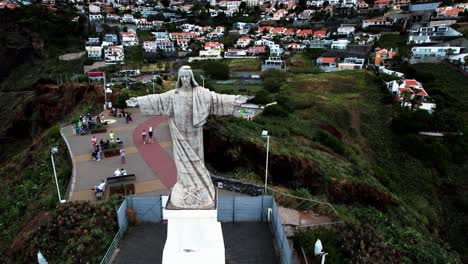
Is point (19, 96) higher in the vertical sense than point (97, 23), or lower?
lower

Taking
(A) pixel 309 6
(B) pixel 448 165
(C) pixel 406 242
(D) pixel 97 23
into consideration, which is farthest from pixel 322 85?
(A) pixel 309 6

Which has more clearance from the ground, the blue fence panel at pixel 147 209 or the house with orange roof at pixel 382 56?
the house with orange roof at pixel 382 56

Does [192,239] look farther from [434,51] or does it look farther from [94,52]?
[94,52]

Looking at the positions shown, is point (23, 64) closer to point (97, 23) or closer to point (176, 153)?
point (97, 23)

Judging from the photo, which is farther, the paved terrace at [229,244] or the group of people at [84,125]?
the group of people at [84,125]

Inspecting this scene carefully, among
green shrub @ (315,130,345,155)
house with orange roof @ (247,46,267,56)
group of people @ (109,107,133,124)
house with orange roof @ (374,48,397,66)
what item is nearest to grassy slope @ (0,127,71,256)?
group of people @ (109,107,133,124)

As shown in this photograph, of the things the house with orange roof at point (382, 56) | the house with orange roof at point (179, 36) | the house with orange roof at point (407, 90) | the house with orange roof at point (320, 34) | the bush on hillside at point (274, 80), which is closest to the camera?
the house with orange roof at point (407, 90)

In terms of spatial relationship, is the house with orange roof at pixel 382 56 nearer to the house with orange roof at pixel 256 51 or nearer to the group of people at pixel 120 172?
the house with orange roof at pixel 256 51

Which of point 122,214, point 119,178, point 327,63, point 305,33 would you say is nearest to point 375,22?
point 305,33

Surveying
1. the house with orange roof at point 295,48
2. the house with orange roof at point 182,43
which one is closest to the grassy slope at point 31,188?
the house with orange roof at point 295,48
